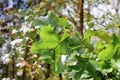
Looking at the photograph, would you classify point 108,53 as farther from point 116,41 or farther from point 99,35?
point 99,35

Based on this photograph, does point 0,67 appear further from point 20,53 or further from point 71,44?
point 71,44

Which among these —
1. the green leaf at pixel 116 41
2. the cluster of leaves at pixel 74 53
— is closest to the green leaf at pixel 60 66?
the cluster of leaves at pixel 74 53

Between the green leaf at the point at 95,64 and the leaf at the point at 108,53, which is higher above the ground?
the leaf at the point at 108,53

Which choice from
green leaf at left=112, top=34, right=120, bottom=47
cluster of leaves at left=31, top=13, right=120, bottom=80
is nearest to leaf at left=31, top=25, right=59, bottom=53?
cluster of leaves at left=31, top=13, right=120, bottom=80

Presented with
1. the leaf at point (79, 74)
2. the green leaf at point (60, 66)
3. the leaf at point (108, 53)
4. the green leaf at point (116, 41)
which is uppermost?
the green leaf at point (116, 41)

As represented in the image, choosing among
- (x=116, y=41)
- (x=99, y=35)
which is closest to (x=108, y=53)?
(x=116, y=41)

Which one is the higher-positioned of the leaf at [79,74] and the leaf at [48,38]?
the leaf at [48,38]

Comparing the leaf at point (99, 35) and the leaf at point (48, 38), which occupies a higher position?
the leaf at point (48, 38)

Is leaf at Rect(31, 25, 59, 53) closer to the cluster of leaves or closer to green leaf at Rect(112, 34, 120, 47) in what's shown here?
the cluster of leaves

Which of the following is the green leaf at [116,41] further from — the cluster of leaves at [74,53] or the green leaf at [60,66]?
the green leaf at [60,66]

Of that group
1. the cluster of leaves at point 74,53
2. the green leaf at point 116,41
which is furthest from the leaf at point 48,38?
the green leaf at point 116,41

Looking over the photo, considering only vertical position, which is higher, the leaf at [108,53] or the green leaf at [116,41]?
the green leaf at [116,41]

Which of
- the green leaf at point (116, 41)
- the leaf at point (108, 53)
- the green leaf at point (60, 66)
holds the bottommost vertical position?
the green leaf at point (60, 66)

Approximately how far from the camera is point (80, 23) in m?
2.01
